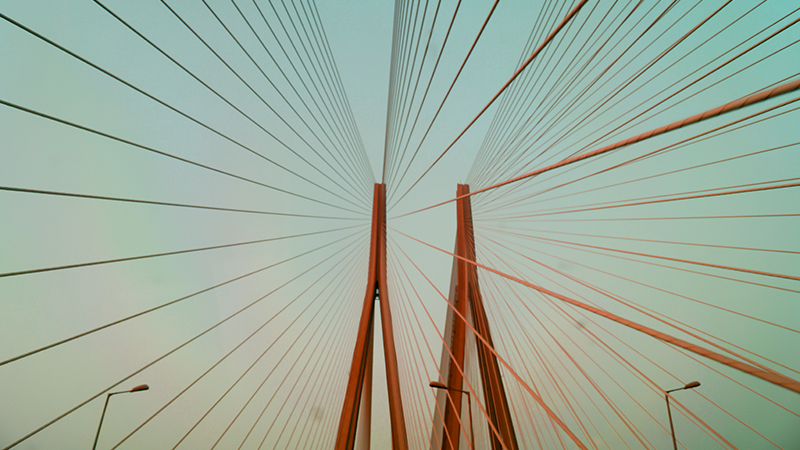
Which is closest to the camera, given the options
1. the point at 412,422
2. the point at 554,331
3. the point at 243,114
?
the point at 243,114

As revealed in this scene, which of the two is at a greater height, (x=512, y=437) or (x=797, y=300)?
(x=797, y=300)

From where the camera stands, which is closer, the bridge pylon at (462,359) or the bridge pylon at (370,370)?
the bridge pylon at (370,370)

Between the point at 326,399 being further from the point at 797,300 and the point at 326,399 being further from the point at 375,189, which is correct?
the point at 797,300

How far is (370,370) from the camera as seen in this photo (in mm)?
3924

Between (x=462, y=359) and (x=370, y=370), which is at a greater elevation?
(x=370, y=370)

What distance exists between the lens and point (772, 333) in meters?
9.02

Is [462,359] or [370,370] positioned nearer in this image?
[370,370]

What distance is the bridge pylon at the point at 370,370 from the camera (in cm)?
259

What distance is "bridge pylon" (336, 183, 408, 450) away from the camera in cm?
259

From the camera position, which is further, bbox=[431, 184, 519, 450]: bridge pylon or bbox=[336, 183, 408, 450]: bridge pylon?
bbox=[431, 184, 519, 450]: bridge pylon

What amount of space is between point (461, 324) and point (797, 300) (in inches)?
326

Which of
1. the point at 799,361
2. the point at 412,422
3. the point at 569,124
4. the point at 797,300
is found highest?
the point at 569,124

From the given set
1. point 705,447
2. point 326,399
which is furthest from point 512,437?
point 705,447

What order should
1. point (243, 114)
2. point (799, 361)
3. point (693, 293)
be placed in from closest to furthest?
point (243, 114)
point (799, 361)
point (693, 293)
